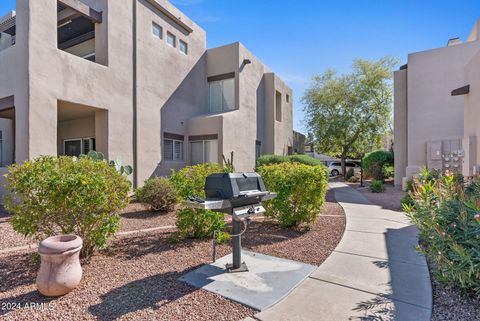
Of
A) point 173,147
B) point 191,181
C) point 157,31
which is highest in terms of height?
point 157,31

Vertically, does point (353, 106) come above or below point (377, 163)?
above

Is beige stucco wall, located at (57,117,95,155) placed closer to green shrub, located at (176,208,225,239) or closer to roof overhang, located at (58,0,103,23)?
roof overhang, located at (58,0,103,23)

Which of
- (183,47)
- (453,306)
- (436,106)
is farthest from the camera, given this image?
(183,47)

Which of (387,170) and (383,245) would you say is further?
(387,170)

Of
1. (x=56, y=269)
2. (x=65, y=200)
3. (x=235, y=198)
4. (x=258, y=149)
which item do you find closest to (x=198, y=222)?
(x=235, y=198)

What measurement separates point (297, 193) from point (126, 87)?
30.1 ft

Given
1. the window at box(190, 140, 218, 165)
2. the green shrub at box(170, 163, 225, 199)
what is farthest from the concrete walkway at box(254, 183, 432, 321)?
the window at box(190, 140, 218, 165)

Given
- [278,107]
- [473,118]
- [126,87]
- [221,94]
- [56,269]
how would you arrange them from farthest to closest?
[278,107]
[221,94]
[126,87]
[473,118]
[56,269]

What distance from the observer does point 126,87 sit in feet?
37.9

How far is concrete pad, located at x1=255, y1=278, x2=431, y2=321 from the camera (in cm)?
302

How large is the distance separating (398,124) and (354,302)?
1642 cm

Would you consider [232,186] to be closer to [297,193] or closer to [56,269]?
[56,269]

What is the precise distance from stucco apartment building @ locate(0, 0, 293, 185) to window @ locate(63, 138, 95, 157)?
0.05 m

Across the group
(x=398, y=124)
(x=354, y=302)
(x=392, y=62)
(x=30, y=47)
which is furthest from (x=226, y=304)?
(x=392, y=62)
